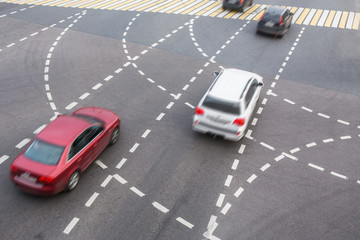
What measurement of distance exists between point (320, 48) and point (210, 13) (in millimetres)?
8633

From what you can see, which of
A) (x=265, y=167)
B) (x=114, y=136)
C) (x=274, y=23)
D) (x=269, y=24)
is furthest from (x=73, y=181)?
(x=274, y=23)

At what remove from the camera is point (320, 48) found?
2083cm

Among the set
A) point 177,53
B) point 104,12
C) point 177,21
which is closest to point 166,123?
point 177,53

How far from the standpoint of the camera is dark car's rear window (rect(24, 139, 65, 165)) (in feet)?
30.7

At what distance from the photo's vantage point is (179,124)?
1316 cm

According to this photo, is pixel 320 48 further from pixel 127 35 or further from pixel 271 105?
pixel 127 35

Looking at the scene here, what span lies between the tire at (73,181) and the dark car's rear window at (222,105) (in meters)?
4.89

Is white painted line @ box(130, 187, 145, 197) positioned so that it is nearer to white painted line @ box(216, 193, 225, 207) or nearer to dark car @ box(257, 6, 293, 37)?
white painted line @ box(216, 193, 225, 207)

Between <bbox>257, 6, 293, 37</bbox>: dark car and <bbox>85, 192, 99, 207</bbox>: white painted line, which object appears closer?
<bbox>85, 192, 99, 207</bbox>: white painted line

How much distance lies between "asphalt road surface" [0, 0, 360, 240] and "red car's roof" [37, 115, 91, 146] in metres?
1.43

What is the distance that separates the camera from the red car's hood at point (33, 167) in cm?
907

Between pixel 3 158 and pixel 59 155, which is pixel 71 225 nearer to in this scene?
pixel 59 155

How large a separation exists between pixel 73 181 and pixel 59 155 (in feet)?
3.09

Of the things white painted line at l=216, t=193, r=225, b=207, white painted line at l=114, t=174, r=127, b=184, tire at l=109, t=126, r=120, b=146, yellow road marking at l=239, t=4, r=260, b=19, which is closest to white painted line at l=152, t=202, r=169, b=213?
white painted line at l=114, t=174, r=127, b=184
